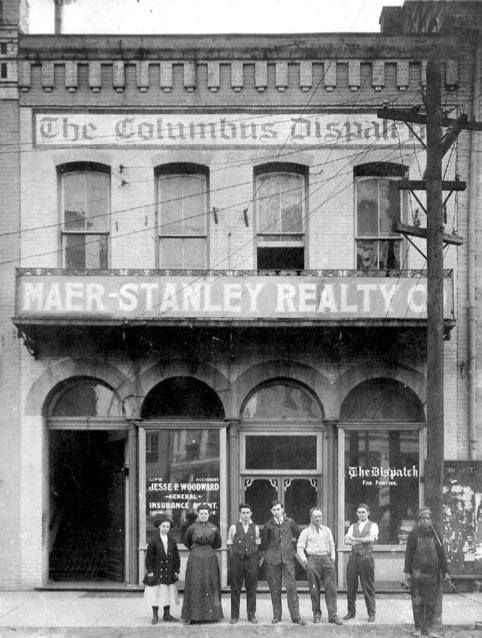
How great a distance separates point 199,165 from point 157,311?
9.32 ft

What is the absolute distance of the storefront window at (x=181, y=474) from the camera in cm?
1480

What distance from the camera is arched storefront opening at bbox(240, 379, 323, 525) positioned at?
14906 mm

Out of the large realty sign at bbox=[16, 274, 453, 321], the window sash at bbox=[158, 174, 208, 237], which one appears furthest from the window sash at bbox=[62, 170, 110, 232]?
the large realty sign at bbox=[16, 274, 453, 321]

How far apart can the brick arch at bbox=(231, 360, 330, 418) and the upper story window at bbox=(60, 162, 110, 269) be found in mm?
3241

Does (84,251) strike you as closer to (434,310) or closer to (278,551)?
(278,551)

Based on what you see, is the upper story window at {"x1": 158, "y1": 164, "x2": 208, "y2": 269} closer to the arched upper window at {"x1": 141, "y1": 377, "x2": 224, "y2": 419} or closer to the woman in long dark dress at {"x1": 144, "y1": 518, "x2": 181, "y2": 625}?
the arched upper window at {"x1": 141, "y1": 377, "x2": 224, "y2": 419}

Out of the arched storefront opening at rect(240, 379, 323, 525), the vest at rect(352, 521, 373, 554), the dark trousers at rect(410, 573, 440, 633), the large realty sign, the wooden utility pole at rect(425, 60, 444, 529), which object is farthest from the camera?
the arched storefront opening at rect(240, 379, 323, 525)

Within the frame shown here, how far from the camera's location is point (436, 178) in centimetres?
1182

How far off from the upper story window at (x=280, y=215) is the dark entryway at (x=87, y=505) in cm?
420

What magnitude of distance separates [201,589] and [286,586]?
1.20m

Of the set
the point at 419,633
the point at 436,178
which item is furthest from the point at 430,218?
the point at 419,633

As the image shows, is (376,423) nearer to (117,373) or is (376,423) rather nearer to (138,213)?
(117,373)

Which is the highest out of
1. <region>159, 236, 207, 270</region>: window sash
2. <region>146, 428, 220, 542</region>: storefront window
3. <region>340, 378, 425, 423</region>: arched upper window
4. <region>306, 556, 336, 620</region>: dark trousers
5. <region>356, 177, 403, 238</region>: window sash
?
<region>356, 177, 403, 238</region>: window sash

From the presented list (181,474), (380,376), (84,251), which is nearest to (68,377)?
(84,251)
